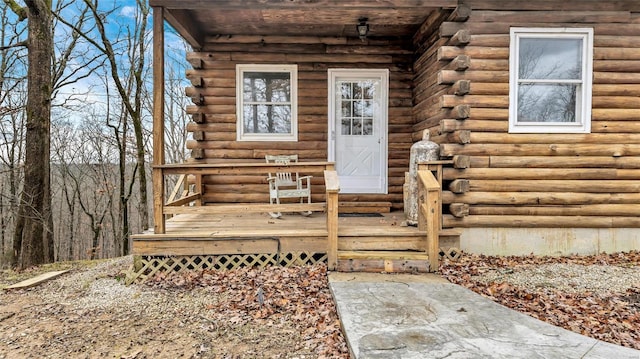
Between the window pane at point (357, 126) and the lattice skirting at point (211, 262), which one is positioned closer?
the lattice skirting at point (211, 262)

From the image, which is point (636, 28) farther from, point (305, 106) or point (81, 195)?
point (81, 195)

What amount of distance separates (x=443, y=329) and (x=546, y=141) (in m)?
3.40

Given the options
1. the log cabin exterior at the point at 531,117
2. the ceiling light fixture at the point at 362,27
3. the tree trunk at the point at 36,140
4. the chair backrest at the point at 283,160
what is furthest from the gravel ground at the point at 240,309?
the ceiling light fixture at the point at 362,27

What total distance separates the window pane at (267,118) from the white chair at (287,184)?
55 centimetres

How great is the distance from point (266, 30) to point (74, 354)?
15.9ft

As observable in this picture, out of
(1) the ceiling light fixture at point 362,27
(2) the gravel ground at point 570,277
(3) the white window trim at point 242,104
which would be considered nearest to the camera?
(2) the gravel ground at point 570,277

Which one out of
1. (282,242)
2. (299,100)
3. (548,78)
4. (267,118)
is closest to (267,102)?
(267,118)

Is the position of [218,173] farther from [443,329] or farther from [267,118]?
[443,329]

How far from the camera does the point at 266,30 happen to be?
567 cm

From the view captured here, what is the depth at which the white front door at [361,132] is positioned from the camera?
6.12 m

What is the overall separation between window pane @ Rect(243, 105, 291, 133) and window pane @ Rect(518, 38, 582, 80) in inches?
140

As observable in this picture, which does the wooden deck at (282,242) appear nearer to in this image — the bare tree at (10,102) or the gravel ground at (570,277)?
the gravel ground at (570,277)

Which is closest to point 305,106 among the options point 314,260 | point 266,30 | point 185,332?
point 266,30

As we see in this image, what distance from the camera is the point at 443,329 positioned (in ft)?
8.04
